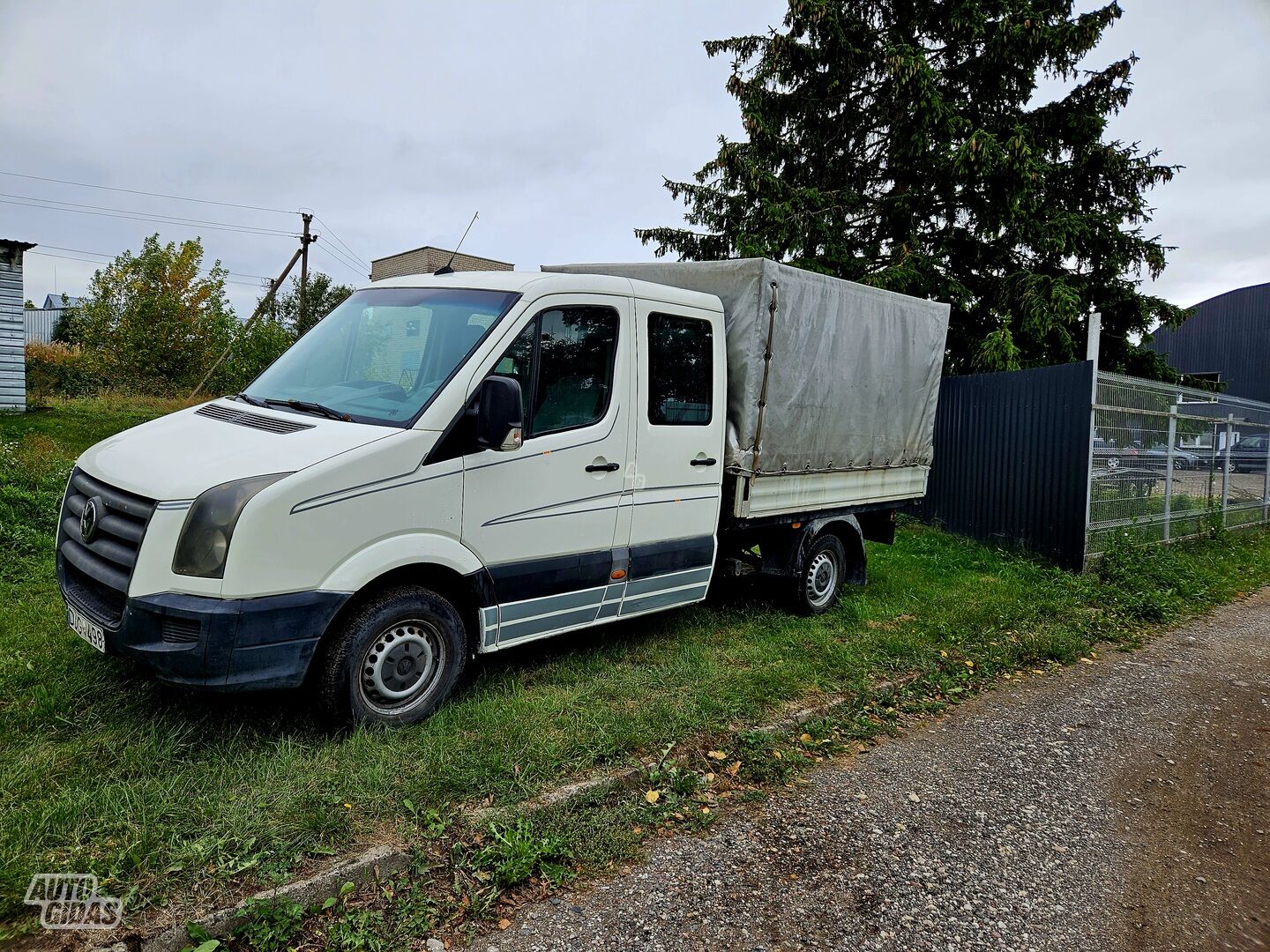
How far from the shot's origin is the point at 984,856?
3.48 m

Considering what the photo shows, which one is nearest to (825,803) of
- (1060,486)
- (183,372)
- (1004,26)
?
(1060,486)

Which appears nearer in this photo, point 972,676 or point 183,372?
point 972,676

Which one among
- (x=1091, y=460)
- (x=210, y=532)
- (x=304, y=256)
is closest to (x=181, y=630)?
(x=210, y=532)

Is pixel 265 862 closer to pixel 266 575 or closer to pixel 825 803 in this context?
pixel 266 575

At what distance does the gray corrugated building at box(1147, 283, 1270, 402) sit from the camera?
31.7 meters

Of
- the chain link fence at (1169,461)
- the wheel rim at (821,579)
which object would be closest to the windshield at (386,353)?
the wheel rim at (821,579)

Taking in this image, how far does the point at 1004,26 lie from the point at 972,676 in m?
14.2

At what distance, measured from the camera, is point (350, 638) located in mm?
3867

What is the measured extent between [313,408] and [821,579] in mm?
4302

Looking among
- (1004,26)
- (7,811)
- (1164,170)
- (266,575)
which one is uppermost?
(1004,26)

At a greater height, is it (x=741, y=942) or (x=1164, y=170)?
(x=1164, y=170)

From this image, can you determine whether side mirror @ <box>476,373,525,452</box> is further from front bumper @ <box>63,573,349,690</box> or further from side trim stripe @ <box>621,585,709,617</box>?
side trim stripe @ <box>621,585,709,617</box>

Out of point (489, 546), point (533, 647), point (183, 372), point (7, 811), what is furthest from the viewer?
point (183, 372)

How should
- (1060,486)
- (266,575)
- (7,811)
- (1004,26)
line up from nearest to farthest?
1. (7,811)
2. (266,575)
3. (1060,486)
4. (1004,26)
